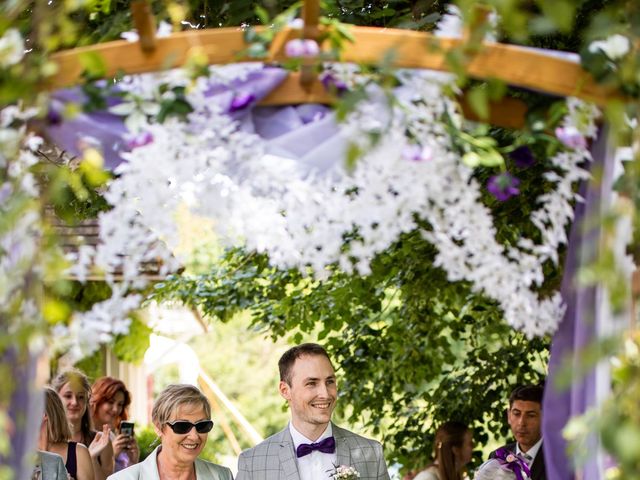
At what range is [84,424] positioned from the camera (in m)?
6.09

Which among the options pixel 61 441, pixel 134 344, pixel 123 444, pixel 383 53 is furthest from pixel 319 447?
pixel 134 344

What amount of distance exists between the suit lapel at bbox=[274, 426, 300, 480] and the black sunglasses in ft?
1.11

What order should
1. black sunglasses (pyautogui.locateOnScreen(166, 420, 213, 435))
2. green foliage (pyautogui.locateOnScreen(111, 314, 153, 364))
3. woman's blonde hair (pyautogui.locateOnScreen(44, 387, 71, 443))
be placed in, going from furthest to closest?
1. green foliage (pyautogui.locateOnScreen(111, 314, 153, 364))
2. woman's blonde hair (pyautogui.locateOnScreen(44, 387, 71, 443))
3. black sunglasses (pyautogui.locateOnScreen(166, 420, 213, 435))

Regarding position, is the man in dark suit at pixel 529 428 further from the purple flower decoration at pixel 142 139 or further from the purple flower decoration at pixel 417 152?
the purple flower decoration at pixel 142 139

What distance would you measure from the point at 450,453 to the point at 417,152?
12.2 ft

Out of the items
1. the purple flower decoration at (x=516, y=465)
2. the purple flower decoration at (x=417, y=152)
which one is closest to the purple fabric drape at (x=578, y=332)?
the purple flower decoration at (x=417, y=152)

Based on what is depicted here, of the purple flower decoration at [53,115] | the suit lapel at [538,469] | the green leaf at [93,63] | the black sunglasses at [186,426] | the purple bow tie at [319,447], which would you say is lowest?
the suit lapel at [538,469]

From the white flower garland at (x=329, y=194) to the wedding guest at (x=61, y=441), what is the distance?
2.13 meters

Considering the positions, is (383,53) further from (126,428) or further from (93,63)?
(126,428)

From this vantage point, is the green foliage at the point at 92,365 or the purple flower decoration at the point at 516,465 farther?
the green foliage at the point at 92,365

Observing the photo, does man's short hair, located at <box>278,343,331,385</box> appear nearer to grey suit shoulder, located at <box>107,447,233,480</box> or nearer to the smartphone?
grey suit shoulder, located at <box>107,447,233,480</box>

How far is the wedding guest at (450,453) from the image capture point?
20.3 feet

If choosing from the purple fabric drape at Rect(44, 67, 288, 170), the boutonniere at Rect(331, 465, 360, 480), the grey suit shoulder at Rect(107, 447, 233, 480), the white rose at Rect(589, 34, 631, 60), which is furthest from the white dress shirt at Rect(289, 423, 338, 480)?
the white rose at Rect(589, 34, 631, 60)

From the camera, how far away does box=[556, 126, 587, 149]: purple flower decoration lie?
2959 mm
